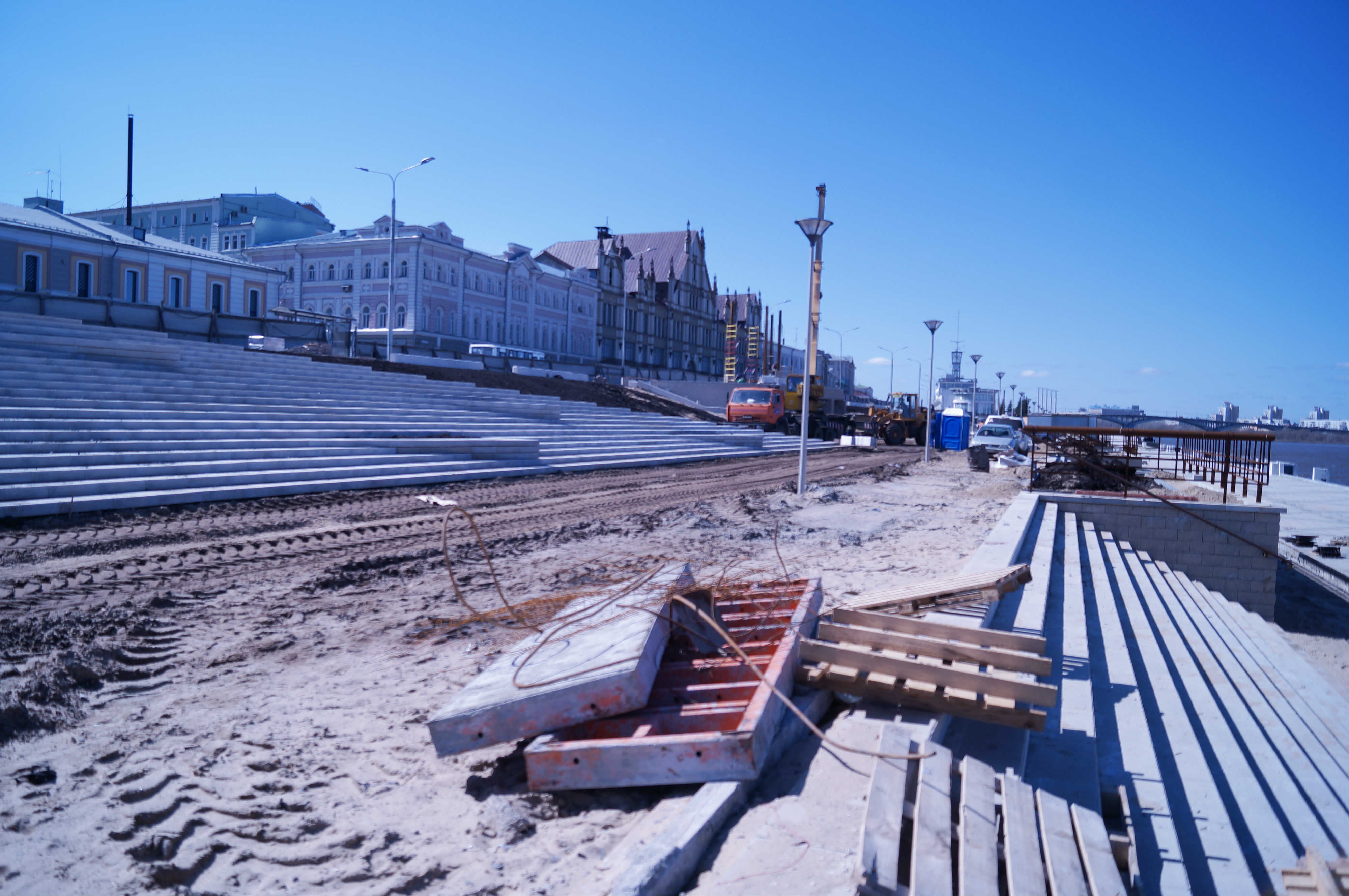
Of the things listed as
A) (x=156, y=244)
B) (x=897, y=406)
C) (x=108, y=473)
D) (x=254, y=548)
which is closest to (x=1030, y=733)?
(x=254, y=548)

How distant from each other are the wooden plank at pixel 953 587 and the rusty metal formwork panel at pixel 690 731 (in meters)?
0.96

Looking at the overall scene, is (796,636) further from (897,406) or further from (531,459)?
(897,406)

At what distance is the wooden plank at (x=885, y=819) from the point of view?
3016 millimetres

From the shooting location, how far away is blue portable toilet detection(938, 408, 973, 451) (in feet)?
145

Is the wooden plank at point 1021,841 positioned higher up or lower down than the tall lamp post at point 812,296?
lower down

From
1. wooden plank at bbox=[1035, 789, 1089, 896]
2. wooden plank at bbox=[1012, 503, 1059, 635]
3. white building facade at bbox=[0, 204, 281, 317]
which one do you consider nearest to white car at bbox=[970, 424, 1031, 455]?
wooden plank at bbox=[1012, 503, 1059, 635]

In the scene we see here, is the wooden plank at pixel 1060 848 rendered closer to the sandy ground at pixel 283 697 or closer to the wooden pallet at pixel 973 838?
the wooden pallet at pixel 973 838

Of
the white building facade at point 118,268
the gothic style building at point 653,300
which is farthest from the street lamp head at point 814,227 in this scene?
the gothic style building at point 653,300

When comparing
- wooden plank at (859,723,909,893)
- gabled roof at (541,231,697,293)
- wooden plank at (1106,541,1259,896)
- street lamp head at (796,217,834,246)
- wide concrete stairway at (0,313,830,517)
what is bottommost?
wooden plank at (1106,541,1259,896)

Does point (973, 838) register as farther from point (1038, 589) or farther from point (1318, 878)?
point (1038, 589)

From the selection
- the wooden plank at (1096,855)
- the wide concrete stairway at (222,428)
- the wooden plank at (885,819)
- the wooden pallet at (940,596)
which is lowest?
the wooden plank at (1096,855)

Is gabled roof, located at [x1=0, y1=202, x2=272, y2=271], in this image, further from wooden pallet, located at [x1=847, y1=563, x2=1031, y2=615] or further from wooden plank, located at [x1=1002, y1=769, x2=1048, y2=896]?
wooden plank, located at [x1=1002, y1=769, x2=1048, y2=896]

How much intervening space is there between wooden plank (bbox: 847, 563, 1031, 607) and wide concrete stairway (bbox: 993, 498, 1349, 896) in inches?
18.6

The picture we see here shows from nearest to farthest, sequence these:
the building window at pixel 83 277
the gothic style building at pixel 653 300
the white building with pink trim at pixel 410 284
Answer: the building window at pixel 83 277
the white building with pink trim at pixel 410 284
the gothic style building at pixel 653 300
